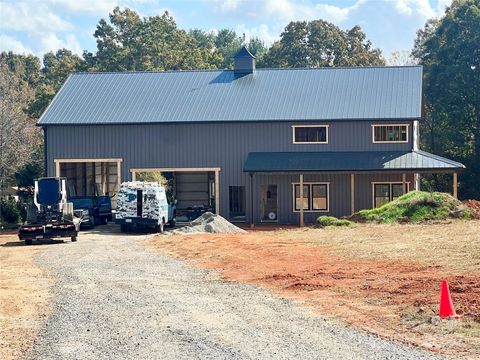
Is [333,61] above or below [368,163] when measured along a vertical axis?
above

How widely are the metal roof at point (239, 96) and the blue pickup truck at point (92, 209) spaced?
168 inches

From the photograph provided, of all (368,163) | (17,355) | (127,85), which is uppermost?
(127,85)

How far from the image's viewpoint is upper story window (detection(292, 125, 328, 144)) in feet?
149

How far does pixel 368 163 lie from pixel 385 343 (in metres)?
29.7

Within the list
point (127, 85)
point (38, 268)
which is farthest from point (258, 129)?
point (38, 268)

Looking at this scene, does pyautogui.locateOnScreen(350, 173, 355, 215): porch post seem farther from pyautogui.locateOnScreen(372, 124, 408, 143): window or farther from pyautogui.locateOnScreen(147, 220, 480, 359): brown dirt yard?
pyautogui.locateOnScreen(147, 220, 480, 359): brown dirt yard

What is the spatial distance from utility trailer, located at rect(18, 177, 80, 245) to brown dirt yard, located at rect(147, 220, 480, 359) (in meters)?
3.61

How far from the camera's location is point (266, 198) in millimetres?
45469

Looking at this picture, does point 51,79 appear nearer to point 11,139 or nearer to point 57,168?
point 11,139

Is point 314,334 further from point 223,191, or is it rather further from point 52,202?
point 223,191

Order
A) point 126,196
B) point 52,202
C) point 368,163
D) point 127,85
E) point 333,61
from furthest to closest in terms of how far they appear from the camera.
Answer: point 333,61 < point 127,85 < point 368,163 < point 126,196 < point 52,202

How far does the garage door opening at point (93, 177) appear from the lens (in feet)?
165

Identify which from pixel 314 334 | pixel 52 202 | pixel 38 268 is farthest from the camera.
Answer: pixel 52 202

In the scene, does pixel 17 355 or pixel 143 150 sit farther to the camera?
pixel 143 150
